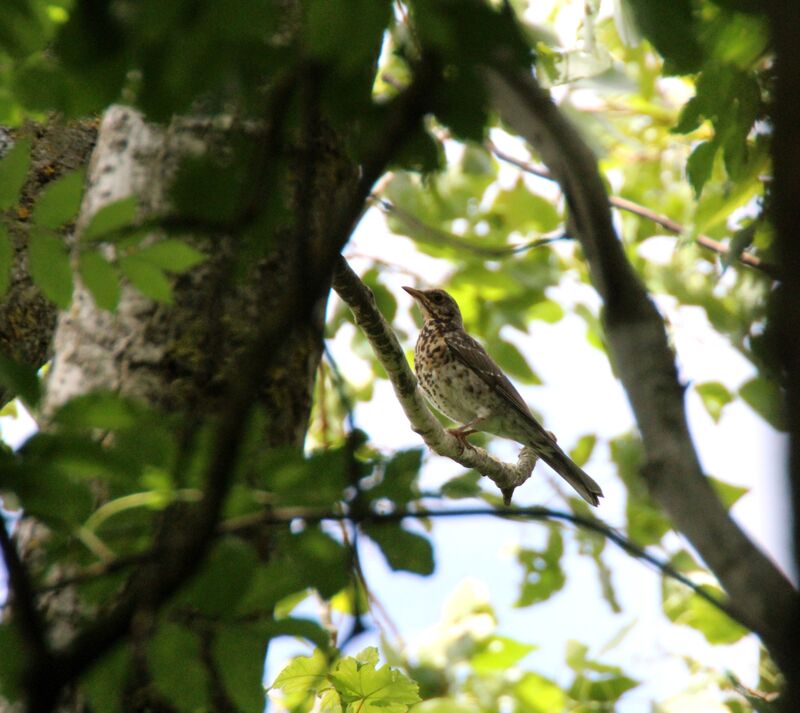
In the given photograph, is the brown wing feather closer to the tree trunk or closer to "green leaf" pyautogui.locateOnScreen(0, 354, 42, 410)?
the tree trunk

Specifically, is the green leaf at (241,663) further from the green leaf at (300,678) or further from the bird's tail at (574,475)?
the bird's tail at (574,475)

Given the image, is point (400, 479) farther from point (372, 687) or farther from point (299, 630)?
point (372, 687)

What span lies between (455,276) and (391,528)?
5090 millimetres

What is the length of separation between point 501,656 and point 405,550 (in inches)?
186

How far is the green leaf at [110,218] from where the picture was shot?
6.27 ft

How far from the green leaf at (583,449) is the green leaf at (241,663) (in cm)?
527

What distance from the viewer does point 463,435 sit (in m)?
5.14

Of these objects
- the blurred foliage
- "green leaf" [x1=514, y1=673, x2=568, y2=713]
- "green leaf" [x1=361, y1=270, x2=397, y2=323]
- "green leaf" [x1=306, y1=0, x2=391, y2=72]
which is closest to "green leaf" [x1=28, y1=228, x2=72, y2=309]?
the blurred foliage

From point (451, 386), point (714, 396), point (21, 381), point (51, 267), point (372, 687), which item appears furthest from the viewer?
point (714, 396)

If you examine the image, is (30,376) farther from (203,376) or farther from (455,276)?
(455,276)

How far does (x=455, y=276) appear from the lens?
21.7 feet

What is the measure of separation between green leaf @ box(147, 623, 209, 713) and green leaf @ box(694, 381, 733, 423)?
5.16 meters

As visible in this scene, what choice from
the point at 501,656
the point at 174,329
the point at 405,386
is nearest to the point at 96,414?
the point at 174,329

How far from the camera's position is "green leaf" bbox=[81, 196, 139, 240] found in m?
1.91
